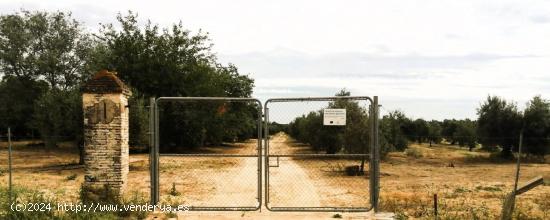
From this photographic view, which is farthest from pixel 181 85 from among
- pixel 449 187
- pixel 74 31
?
pixel 449 187

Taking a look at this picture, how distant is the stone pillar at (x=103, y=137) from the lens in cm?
1036

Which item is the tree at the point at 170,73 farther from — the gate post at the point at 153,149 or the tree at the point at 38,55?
the gate post at the point at 153,149

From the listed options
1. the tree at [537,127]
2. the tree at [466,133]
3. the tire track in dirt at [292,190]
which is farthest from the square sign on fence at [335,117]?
the tree at [466,133]

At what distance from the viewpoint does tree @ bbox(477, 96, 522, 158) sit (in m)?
34.4

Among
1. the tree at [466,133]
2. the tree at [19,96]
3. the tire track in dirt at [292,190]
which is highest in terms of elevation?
the tree at [19,96]

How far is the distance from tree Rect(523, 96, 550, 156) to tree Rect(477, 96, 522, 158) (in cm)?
64

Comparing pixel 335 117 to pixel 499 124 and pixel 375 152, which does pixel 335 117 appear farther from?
pixel 499 124

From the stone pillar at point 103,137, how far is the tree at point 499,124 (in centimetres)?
3078

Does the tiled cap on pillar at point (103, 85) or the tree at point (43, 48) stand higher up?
the tree at point (43, 48)

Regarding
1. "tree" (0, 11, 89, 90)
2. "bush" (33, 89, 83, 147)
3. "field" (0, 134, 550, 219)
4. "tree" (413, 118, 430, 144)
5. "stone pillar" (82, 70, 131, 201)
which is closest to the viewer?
"stone pillar" (82, 70, 131, 201)

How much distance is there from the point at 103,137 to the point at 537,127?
3185cm

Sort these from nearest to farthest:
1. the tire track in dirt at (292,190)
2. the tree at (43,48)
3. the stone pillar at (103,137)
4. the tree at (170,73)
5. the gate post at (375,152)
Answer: the gate post at (375,152), the stone pillar at (103,137), the tire track in dirt at (292,190), the tree at (170,73), the tree at (43,48)

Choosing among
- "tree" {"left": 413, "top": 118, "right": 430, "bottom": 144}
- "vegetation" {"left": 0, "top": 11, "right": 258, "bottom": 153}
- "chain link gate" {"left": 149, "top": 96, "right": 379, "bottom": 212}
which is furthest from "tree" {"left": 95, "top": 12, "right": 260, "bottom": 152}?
"tree" {"left": 413, "top": 118, "right": 430, "bottom": 144}

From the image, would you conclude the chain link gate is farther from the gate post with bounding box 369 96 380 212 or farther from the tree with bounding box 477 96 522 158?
the tree with bounding box 477 96 522 158
